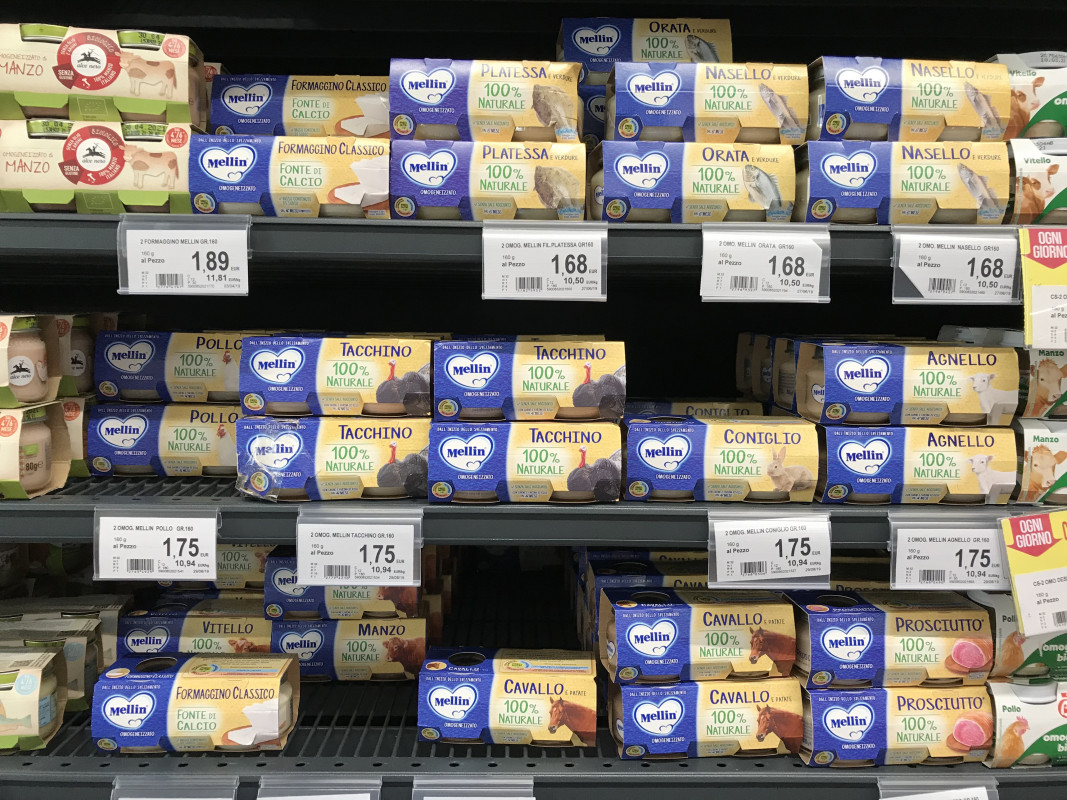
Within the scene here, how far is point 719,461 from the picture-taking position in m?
1.19

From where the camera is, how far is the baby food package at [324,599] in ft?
4.42

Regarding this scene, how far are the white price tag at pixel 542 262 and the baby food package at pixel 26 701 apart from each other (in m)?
0.98

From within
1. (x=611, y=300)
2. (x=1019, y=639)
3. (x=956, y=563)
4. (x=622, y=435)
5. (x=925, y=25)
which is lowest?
(x=1019, y=639)

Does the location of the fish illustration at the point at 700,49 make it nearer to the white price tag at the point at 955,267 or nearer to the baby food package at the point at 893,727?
the white price tag at the point at 955,267

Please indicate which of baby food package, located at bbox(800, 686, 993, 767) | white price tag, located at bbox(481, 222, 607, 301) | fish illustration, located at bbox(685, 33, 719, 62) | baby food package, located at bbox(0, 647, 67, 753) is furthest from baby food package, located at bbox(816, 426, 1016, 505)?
baby food package, located at bbox(0, 647, 67, 753)

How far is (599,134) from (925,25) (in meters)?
0.80

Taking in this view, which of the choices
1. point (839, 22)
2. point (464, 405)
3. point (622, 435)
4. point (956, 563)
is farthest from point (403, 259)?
point (839, 22)

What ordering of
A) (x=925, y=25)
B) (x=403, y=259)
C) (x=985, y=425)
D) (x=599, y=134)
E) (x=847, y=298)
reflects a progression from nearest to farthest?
1. (x=403, y=259)
2. (x=985, y=425)
3. (x=599, y=134)
4. (x=925, y=25)
5. (x=847, y=298)

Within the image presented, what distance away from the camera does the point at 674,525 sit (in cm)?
115

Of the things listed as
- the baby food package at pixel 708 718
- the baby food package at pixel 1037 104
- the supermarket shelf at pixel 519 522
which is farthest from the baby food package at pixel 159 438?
the baby food package at pixel 1037 104

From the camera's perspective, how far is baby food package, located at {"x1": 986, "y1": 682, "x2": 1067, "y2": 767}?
1.19 m

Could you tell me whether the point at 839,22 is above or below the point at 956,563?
above

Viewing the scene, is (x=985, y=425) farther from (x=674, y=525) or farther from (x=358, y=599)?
(x=358, y=599)

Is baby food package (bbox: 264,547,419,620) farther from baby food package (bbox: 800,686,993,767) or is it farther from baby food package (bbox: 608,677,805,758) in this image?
baby food package (bbox: 800,686,993,767)
